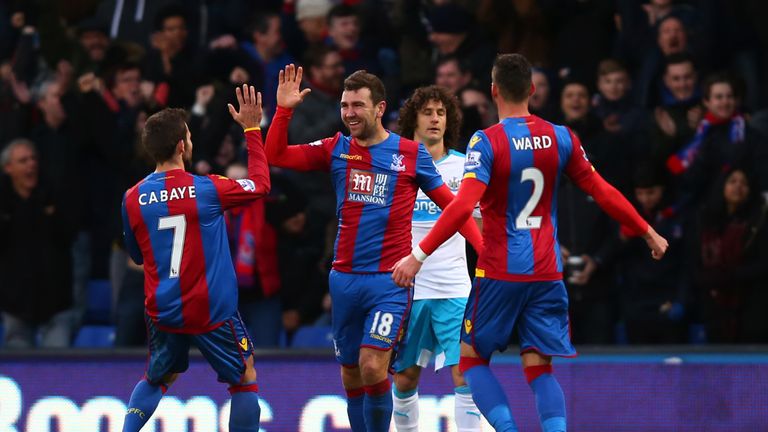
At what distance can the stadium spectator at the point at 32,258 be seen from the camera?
12.7 m

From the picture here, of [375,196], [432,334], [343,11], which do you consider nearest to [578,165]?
[375,196]

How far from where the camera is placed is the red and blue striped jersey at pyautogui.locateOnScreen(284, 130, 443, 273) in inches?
338

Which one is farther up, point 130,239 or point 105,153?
point 105,153

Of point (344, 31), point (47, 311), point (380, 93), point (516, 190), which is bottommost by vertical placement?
point (47, 311)

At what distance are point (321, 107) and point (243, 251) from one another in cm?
162

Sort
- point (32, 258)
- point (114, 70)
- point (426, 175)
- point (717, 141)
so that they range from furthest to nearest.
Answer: point (114, 70) < point (32, 258) < point (717, 141) < point (426, 175)

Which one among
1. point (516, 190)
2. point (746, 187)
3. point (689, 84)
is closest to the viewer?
point (516, 190)

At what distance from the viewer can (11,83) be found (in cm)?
1409

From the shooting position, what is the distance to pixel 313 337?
12328 millimetres

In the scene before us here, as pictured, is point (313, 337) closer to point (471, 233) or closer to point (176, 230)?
point (471, 233)

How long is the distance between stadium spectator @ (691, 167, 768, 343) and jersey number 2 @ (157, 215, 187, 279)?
16.6 feet

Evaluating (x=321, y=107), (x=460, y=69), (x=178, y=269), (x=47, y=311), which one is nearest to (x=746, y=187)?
(x=460, y=69)

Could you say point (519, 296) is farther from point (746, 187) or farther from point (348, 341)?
point (746, 187)

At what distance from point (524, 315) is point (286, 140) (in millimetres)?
1768
